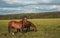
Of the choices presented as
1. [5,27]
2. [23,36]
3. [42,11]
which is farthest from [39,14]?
[5,27]

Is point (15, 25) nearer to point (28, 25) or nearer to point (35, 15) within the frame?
point (28, 25)

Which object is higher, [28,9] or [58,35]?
[28,9]

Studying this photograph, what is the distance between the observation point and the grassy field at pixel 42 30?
182cm

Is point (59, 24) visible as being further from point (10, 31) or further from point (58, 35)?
point (10, 31)

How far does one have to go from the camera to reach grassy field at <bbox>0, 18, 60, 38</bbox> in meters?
1.82

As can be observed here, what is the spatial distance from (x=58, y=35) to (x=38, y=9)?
15.8 inches

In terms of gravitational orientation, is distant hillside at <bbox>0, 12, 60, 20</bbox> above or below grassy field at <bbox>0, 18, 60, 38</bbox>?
above

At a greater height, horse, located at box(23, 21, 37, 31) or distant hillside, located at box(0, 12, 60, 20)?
distant hillside, located at box(0, 12, 60, 20)

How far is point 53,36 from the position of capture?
181 centimetres

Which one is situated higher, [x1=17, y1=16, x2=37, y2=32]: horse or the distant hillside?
the distant hillside

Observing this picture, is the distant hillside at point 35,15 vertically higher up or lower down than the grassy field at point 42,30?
higher up

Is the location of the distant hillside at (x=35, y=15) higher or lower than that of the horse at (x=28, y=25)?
higher

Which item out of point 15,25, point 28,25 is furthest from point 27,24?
point 15,25

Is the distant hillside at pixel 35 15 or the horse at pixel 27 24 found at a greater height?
the distant hillside at pixel 35 15
